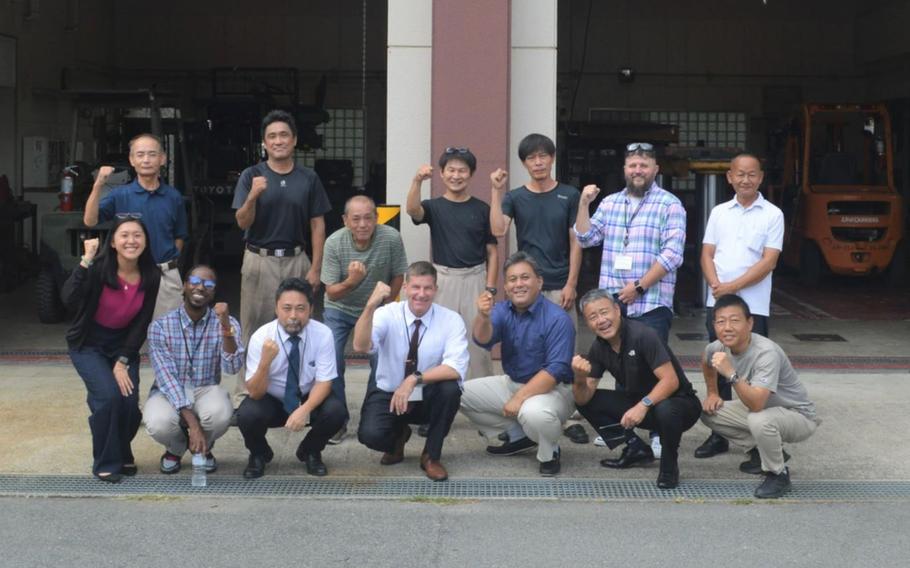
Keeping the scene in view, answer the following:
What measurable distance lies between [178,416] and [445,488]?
1401mm

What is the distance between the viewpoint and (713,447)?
7129 millimetres

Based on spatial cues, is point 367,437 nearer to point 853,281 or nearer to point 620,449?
point 620,449

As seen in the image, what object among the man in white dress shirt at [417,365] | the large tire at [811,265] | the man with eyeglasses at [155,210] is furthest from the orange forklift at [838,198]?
the man with eyeglasses at [155,210]

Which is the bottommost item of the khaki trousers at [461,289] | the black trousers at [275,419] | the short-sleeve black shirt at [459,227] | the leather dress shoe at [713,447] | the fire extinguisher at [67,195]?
the leather dress shoe at [713,447]

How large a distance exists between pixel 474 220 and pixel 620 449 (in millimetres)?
1537

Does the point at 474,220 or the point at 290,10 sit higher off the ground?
the point at 290,10

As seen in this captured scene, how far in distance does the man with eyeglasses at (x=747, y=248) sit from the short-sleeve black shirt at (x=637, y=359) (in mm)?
735

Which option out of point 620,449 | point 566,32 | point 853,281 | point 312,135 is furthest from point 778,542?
point 566,32

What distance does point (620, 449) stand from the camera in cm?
723

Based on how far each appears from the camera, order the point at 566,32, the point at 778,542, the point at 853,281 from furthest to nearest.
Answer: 1. the point at 566,32
2. the point at 853,281
3. the point at 778,542

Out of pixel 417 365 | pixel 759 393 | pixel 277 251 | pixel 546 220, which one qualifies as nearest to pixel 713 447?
pixel 759 393

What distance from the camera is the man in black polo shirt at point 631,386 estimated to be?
21.2ft

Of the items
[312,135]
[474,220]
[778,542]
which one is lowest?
[778,542]

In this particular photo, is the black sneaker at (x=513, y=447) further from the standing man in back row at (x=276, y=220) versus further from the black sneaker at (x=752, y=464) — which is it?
the standing man in back row at (x=276, y=220)
